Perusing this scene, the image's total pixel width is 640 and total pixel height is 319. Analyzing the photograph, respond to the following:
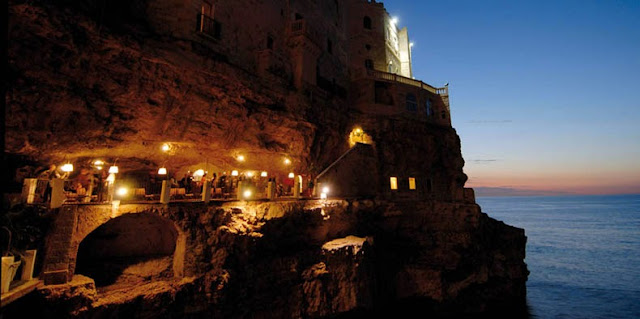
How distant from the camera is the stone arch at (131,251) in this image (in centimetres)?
1206

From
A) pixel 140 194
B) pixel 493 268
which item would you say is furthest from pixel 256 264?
pixel 493 268

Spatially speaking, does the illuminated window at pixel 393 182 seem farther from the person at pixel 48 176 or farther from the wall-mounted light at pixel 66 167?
the person at pixel 48 176

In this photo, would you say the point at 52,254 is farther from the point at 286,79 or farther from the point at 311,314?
the point at 286,79

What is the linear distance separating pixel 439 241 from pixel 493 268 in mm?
5233

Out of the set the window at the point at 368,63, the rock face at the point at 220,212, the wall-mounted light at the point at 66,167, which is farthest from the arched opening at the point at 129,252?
the window at the point at 368,63

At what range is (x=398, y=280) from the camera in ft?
65.2

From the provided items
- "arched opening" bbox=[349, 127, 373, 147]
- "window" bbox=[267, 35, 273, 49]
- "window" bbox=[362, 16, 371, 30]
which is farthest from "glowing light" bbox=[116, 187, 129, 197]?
"window" bbox=[362, 16, 371, 30]

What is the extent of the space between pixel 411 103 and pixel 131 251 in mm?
26639

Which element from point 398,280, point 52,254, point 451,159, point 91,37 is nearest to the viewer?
point 52,254

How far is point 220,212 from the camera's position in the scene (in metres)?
12.8

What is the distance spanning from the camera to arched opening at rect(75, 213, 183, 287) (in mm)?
12234

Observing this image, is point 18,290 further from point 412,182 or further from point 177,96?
point 412,182

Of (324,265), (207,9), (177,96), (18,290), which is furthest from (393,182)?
(18,290)

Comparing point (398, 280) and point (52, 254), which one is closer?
point (52, 254)
